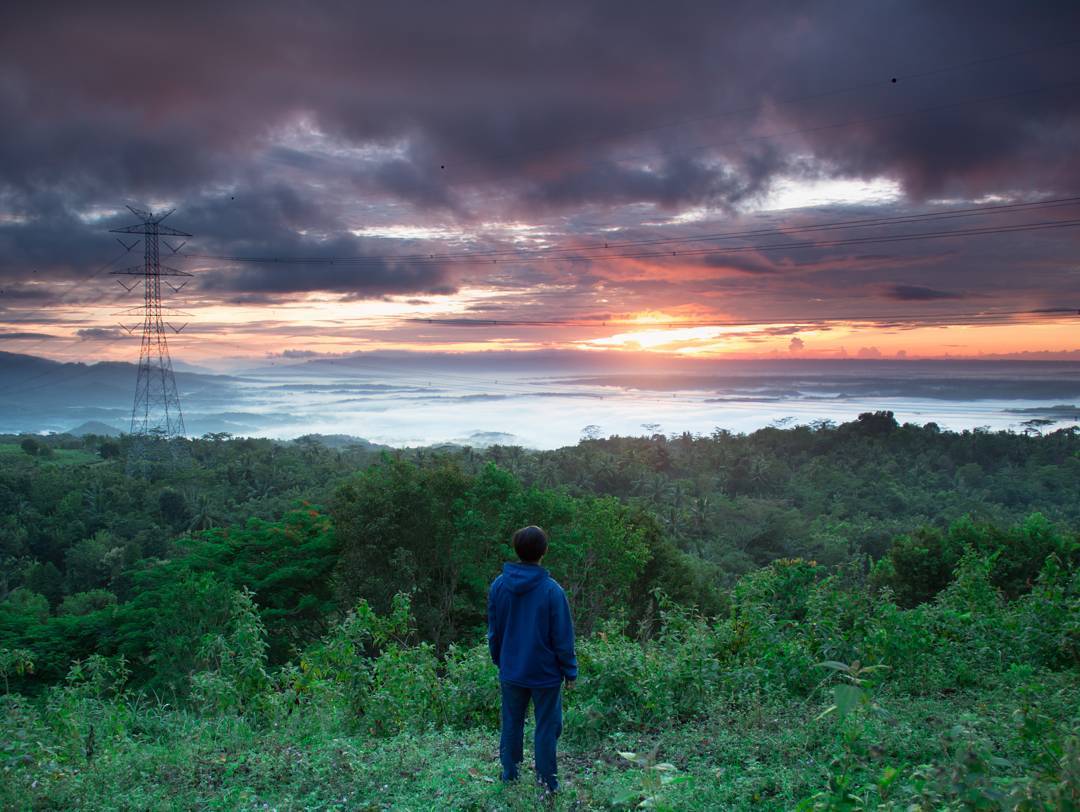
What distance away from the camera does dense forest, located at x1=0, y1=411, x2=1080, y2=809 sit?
14.8 ft

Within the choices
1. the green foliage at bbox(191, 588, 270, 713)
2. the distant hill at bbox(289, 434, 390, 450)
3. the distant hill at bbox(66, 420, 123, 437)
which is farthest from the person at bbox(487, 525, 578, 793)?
the distant hill at bbox(66, 420, 123, 437)

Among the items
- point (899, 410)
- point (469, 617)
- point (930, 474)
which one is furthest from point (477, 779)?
point (930, 474)

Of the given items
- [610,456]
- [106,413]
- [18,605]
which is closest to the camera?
[18,605]

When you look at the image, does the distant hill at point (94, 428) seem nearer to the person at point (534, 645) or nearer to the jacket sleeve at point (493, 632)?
the jacket sleeve at point (493, 632)

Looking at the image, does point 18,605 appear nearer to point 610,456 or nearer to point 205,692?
point 205,692

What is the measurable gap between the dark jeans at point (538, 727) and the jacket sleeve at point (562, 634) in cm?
23

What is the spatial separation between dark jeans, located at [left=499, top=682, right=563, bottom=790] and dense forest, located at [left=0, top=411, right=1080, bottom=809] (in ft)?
0.74

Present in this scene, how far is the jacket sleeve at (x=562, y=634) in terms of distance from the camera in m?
4.39

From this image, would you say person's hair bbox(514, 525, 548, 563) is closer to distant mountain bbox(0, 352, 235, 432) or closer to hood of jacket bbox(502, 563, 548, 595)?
hood of jacket bbox(502, 563, 548, 595)

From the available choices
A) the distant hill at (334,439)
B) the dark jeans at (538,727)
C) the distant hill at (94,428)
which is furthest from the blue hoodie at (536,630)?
the distant hill at (94,428)

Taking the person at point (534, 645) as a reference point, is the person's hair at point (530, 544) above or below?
above

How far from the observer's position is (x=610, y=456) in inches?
Answer: 2398

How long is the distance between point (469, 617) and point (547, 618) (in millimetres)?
17758

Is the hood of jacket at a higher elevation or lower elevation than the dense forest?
higher
